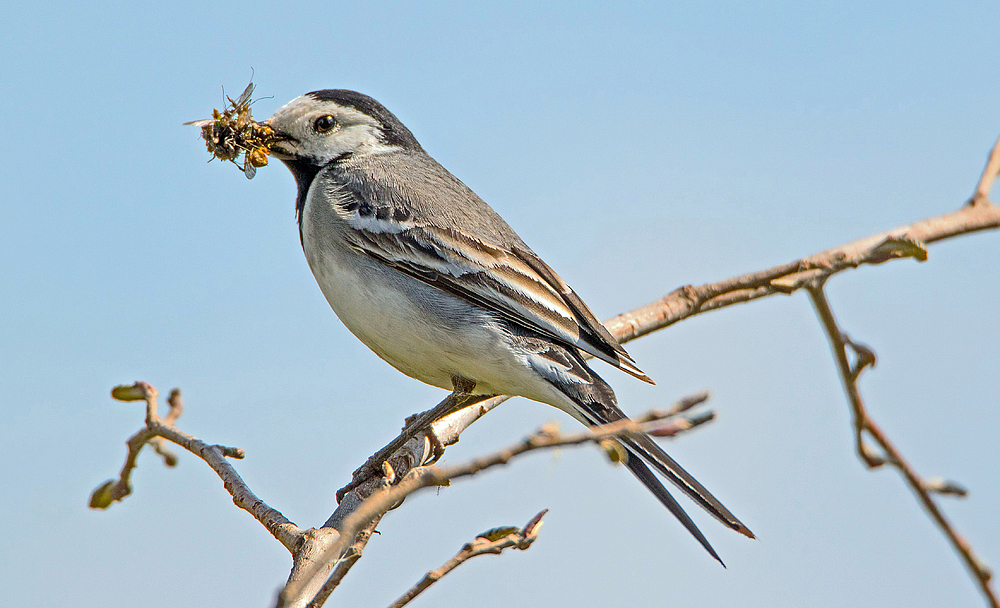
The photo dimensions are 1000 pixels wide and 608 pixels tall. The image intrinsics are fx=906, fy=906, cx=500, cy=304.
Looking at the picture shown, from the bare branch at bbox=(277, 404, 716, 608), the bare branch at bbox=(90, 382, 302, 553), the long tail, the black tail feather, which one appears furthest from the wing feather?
the bare branch at bbox=(277, 404, 716, 608)

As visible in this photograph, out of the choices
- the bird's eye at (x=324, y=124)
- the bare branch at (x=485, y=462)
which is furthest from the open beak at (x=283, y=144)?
the bare branch at (x=485, y=462)

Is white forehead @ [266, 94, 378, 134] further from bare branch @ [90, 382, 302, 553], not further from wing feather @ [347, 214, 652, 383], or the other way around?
bare branch @ [90, 382, 302, 553]

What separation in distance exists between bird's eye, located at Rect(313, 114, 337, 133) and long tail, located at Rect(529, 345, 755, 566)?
8.67 ft

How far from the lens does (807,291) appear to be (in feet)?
17.6

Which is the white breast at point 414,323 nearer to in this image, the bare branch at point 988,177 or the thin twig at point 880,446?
the thin twig at point 880,446

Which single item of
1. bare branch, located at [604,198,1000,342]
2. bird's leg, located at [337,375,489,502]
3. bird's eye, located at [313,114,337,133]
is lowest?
bird's leg, located at [337,375,489,502]

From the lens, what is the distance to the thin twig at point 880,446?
3402 millimetres

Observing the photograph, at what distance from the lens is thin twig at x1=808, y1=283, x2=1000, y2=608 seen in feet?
11.2

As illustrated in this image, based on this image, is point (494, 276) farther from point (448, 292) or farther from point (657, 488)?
point (657, 488)

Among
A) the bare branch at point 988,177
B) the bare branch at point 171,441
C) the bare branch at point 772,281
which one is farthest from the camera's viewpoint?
the bare branch at point 988,177

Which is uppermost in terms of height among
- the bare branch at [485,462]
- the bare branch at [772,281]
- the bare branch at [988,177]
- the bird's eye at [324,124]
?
the bird's eye at [324,124]

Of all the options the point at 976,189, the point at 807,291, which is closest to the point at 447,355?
the point at 807,291

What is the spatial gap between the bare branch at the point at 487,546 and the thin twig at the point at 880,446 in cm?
165

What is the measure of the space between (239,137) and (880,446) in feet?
15.7
